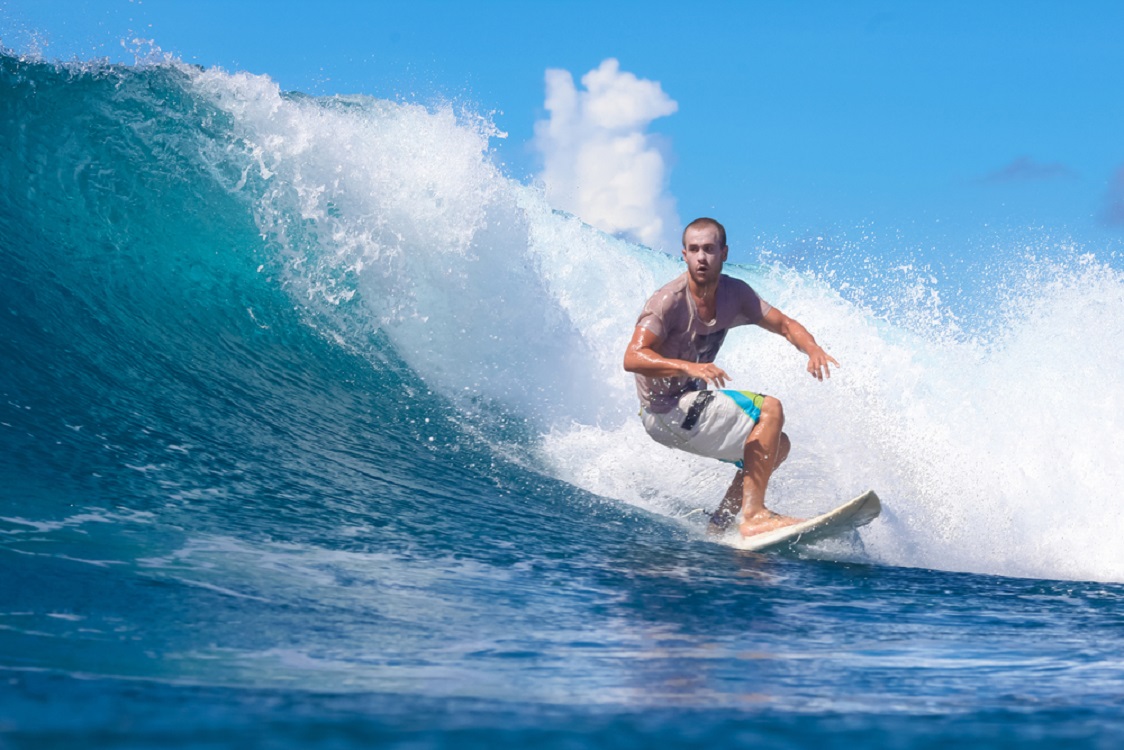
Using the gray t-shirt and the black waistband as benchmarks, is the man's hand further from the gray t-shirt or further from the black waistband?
the black waistband

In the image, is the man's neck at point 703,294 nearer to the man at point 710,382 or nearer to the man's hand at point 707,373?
the man at point 710,382

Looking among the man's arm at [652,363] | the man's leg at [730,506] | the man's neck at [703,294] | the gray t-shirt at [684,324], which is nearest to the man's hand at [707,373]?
the man's arm at [652,363]

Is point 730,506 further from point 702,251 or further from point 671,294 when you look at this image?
point 702,251

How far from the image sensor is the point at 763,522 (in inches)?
203

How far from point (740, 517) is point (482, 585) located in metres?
1.91

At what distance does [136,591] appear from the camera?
10.7 feet

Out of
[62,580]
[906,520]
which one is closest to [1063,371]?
[906,520]

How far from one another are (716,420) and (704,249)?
2.94 feet

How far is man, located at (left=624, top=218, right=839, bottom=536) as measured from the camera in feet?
16.9

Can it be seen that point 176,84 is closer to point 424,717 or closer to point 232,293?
point 232,293

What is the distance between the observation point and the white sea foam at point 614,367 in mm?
6145

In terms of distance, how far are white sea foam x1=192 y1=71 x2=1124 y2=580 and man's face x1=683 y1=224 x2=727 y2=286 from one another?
1666 mm

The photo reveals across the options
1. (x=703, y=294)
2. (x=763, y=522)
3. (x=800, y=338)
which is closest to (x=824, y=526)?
(x=763, y=522)

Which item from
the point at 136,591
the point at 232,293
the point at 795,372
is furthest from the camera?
the point at 232,293
